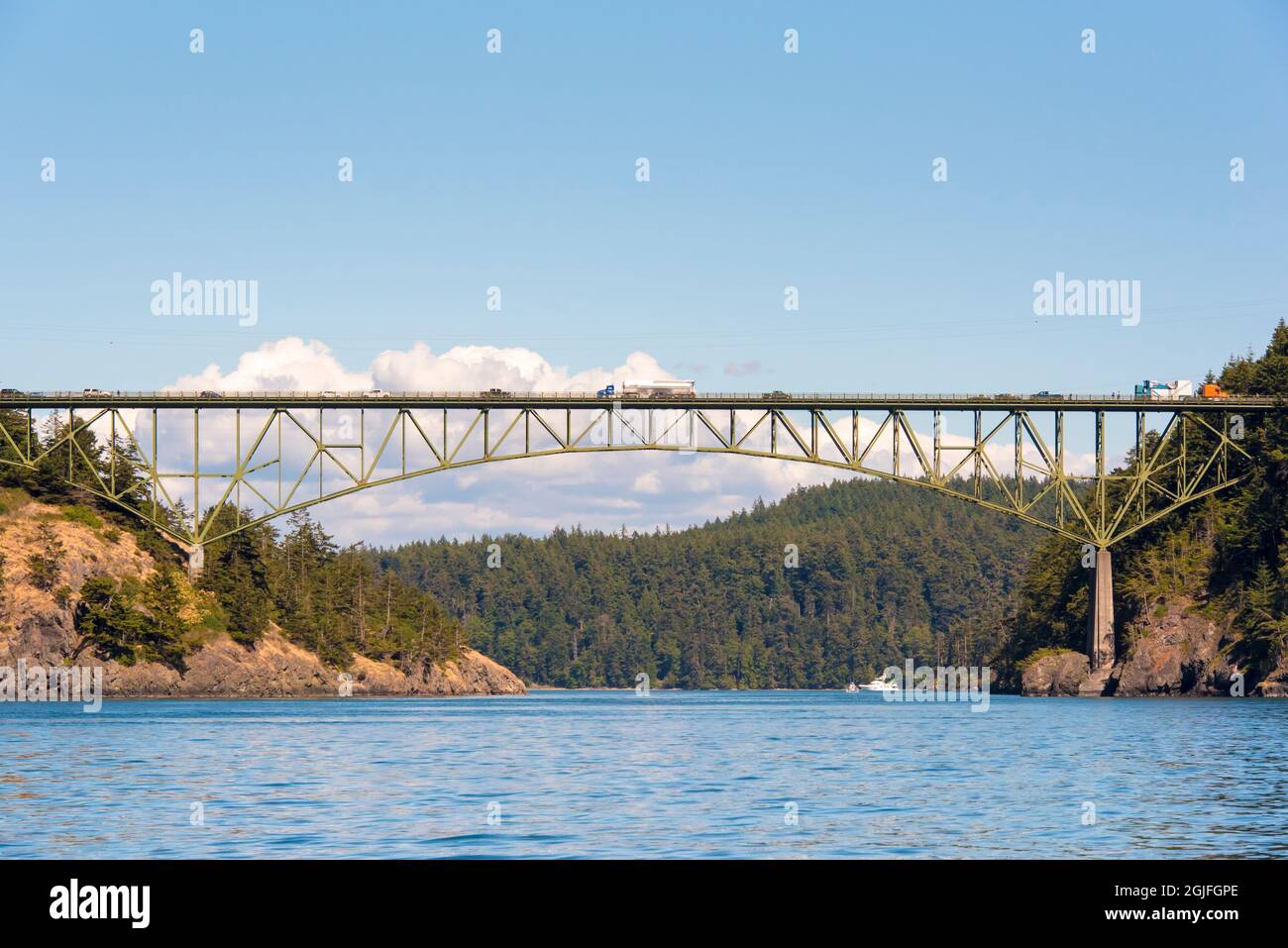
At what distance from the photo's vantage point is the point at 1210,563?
120 m

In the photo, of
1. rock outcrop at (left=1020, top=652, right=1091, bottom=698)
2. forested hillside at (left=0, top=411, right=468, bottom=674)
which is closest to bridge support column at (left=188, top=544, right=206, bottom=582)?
forested hillside at (left=0, top=411, right=468, bottom=674)

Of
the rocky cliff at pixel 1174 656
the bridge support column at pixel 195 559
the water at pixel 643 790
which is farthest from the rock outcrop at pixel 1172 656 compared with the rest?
the bridge support column at pixel 195 559

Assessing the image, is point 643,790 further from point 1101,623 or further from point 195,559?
point 1101,623

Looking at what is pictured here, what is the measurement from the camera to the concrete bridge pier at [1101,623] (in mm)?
116188

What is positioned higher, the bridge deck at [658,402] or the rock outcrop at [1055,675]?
the bridge deck at [658,402]

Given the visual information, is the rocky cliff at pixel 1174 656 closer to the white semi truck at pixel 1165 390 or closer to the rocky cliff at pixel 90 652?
the white semi truck at pixel 1165 390

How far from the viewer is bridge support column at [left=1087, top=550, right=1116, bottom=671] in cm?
11612

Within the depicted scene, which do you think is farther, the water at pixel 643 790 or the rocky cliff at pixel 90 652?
the rocky cliff at pixel 90 652

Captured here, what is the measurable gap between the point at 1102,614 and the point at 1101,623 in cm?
69

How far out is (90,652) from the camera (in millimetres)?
119750

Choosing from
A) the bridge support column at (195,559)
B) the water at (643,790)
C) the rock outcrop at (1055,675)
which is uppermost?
the bridge support column at (195,559)

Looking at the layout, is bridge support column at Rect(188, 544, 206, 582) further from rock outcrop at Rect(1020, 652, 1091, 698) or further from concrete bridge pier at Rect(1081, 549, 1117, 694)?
rock outcrop at Rect(1020, 652, 1091, 698)
